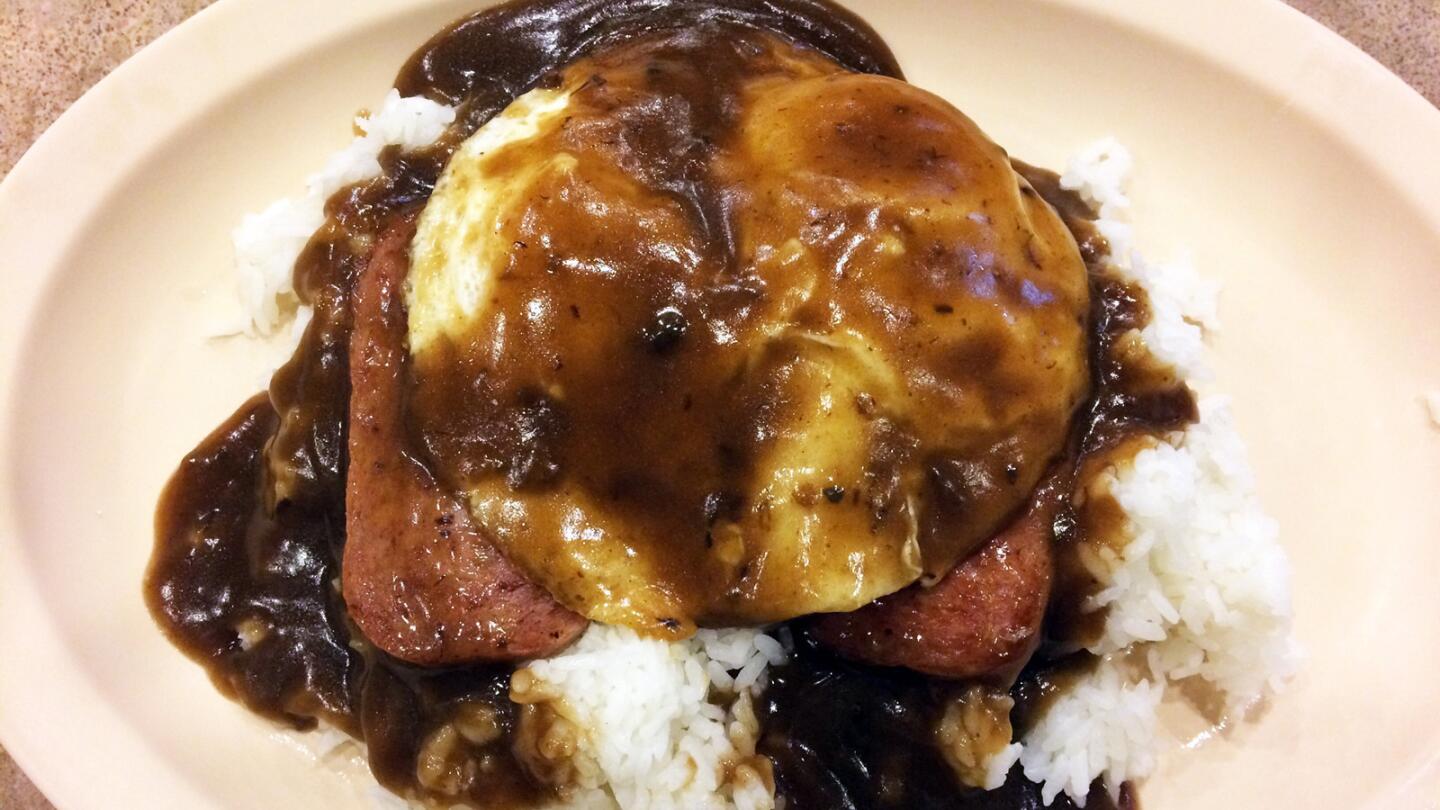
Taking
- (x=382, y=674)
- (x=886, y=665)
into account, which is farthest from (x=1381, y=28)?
(x=382, y=674)

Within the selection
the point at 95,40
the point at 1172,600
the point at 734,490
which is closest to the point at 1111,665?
the point at 1172,600

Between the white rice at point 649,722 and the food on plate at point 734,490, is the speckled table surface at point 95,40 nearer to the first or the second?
the food on plate at point 734,490

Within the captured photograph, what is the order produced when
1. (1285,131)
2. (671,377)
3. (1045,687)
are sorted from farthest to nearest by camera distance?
(1285,131)
(1045,687)
(671,377)

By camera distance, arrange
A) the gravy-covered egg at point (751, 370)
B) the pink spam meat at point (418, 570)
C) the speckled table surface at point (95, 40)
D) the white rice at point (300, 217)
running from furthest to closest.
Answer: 1. the speckled table surface at point (95, 40)
2. the white rice at point (300, 217)
3. the pink spam meat at point (418, 570)
4. the gravy-covered egg at point (751, 370)

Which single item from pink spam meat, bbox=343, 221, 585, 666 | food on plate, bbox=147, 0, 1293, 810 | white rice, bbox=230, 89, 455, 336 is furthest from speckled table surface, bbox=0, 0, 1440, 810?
pink spam meat, bbox=343, 221, 585, 666

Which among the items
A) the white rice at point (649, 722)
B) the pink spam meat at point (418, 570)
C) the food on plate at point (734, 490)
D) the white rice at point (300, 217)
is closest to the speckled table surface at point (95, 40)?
the white rice at point (300, 217)

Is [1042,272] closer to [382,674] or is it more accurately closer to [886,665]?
[886,665]

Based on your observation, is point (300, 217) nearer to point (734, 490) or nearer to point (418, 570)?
point (418, 570)
